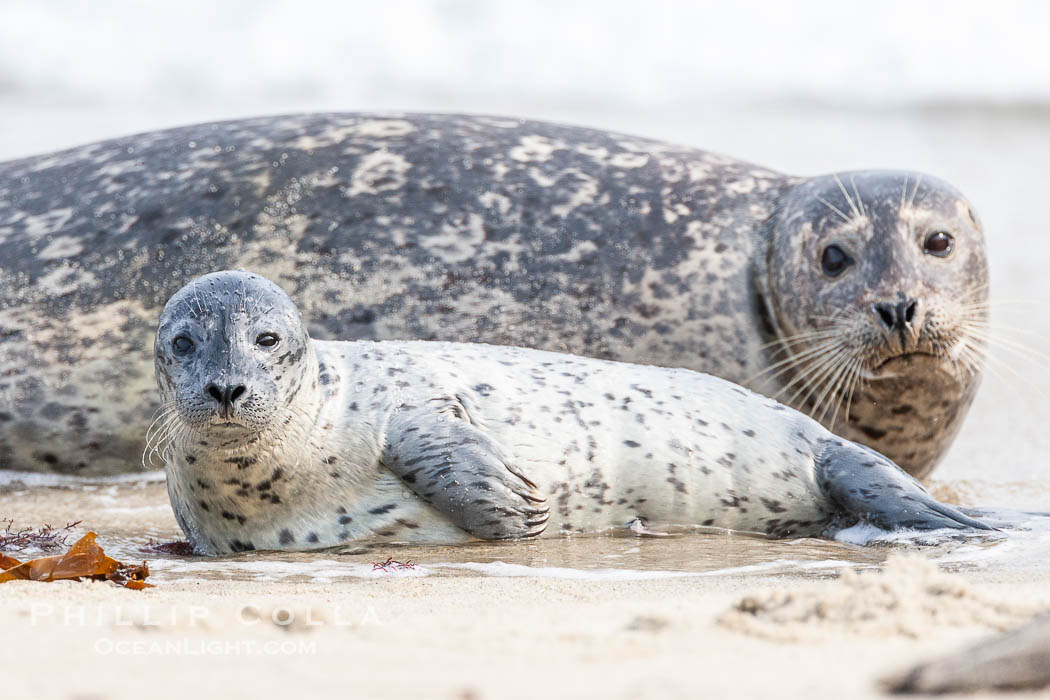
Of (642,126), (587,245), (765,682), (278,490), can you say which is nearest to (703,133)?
(642,126)

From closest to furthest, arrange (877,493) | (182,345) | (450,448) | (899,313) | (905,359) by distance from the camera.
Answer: (182,345)
(450,448)
(877,493)
(899,313)
(905,359)

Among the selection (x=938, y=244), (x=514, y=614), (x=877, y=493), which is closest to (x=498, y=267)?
(x=938, y=244)

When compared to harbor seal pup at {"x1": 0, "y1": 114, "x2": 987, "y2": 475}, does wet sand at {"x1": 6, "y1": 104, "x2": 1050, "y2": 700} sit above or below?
below

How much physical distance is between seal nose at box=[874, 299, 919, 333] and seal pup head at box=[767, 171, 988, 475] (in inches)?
0.7

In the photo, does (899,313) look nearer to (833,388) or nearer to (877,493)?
(833,388)

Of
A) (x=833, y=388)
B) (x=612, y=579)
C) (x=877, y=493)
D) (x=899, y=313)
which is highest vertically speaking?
(x=899, y=313)

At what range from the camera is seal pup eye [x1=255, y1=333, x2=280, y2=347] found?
3.67m

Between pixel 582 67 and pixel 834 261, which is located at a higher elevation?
pixel 582 67

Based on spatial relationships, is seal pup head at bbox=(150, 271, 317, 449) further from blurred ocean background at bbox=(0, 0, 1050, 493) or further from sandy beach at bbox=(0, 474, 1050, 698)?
blurred ocean background at bbox=(0, 0, 1050, 493)

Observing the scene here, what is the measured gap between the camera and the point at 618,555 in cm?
371

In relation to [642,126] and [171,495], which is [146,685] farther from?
[642,126]

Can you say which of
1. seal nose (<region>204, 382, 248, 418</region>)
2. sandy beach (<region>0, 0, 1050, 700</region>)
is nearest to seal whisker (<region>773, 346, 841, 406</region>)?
sandy beach (<region>0, 0, 1050, 700</region>)

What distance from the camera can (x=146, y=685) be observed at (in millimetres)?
1887

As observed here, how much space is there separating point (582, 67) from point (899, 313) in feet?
36.6
